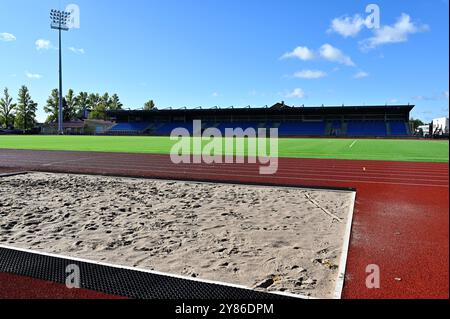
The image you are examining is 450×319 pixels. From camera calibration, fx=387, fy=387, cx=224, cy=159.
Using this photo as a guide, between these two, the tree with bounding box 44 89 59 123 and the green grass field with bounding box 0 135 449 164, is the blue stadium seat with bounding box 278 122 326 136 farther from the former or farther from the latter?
the tree with bounding box 44 89 59 123

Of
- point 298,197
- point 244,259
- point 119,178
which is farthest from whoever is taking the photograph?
point 119,178

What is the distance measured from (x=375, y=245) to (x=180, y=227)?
2.60 m

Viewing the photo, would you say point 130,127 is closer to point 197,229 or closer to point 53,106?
point 53,106

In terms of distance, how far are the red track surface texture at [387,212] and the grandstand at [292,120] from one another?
4311cm

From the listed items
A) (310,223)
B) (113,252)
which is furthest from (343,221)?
(113,252)

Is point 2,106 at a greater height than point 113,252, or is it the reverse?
point 2,106

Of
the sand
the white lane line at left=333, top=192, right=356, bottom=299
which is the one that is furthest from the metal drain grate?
the white lane line at left=333, top=192, right=356, bottom=299

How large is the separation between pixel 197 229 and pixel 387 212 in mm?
3308

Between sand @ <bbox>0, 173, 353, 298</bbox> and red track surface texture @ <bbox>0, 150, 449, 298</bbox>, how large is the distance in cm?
33

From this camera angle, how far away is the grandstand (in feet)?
186

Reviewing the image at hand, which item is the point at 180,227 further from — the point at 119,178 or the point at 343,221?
the point at 119,178

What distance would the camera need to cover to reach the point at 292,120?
206 feet

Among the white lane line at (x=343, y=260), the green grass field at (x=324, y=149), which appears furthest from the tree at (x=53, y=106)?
the white lane line at (x=343, y=260)

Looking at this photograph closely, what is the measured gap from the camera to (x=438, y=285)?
327 cm
